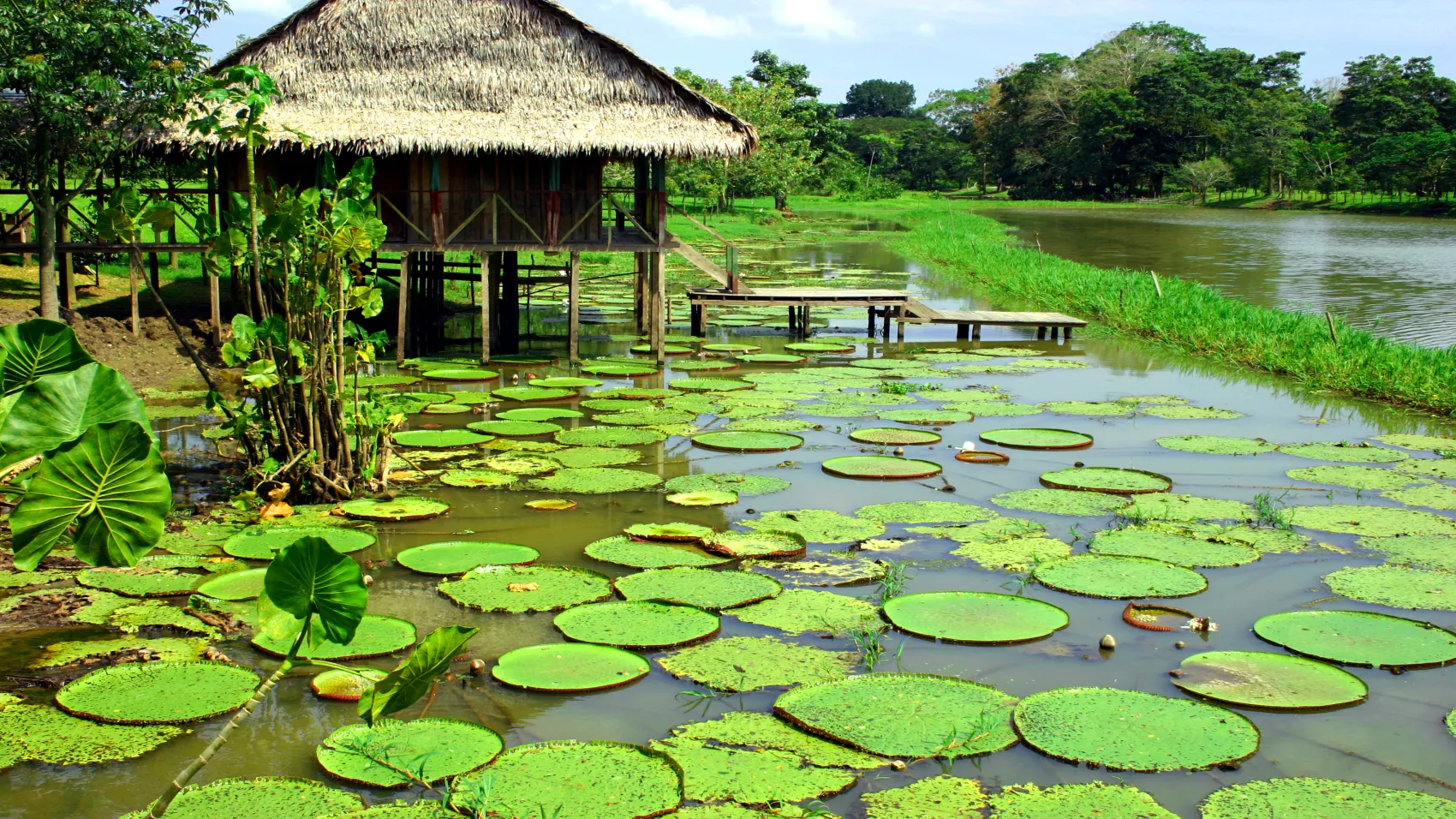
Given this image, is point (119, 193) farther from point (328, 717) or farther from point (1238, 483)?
point (1238, 483)

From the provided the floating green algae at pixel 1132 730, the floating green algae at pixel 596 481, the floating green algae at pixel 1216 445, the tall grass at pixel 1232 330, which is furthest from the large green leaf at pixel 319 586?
the tall grass at pixel 1232 330

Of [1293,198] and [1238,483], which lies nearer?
[1238,483]

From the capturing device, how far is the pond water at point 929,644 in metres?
3.64

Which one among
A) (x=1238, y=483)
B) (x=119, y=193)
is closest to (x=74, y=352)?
(x=119, y=193)

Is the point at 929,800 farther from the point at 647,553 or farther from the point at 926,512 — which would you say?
the point at 926,512

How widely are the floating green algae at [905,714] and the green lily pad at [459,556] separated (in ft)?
6.06

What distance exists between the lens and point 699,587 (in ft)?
17.0

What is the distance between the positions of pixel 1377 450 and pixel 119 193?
7.97 metres

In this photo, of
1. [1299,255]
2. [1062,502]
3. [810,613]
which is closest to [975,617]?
[810,613]

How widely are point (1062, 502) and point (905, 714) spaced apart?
10.0 ft

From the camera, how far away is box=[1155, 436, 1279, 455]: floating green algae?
26.6 feet

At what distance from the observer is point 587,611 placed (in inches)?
191

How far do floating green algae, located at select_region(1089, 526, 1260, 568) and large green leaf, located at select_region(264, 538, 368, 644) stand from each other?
4133mm

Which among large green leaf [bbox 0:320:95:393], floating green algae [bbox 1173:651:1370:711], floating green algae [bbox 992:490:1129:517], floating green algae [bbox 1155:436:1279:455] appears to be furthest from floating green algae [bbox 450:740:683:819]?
floating green algae [bbox 1155:436:1279:455]
